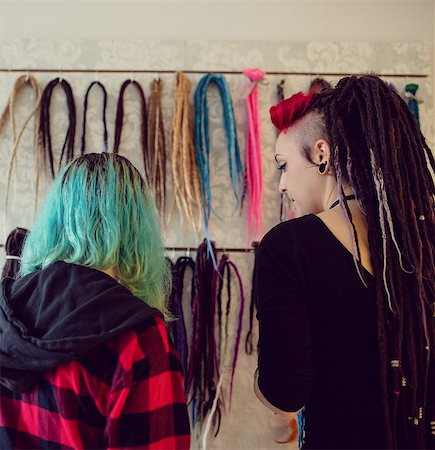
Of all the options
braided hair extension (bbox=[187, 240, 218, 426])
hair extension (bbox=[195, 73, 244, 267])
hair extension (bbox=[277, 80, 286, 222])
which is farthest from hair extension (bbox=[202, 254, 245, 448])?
hair extension (bbox=[277, 80, 286, 222])

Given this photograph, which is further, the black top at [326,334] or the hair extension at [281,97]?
the hair extension at [281,97]

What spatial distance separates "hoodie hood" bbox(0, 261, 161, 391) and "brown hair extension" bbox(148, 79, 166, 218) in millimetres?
1070

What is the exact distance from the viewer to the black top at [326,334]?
3.09 ft

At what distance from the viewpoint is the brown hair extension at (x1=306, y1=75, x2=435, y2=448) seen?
3.12 feet

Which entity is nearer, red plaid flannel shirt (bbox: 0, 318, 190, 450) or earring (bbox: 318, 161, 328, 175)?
red plaid flannel shirt (bbox: 0, 318, 190, 450)

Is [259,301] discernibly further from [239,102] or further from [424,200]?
[239,102]

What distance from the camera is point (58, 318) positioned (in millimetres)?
877

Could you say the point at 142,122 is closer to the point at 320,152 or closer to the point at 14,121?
the point at 14,121

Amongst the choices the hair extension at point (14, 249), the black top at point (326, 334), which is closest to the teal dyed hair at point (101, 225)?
the black top at point (326, 334)

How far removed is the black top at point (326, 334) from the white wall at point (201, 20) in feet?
4.92

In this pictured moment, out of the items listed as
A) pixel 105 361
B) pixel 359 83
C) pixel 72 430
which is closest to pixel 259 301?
pixel 105 361

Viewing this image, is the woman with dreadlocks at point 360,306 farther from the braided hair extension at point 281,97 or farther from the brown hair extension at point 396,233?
the braided hair extension at point 281,97

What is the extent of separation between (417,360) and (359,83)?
635mm

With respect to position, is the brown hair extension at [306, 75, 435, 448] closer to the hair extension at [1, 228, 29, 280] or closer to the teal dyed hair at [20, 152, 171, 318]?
the teal dyed hair at [20, 152, 171, 318]
